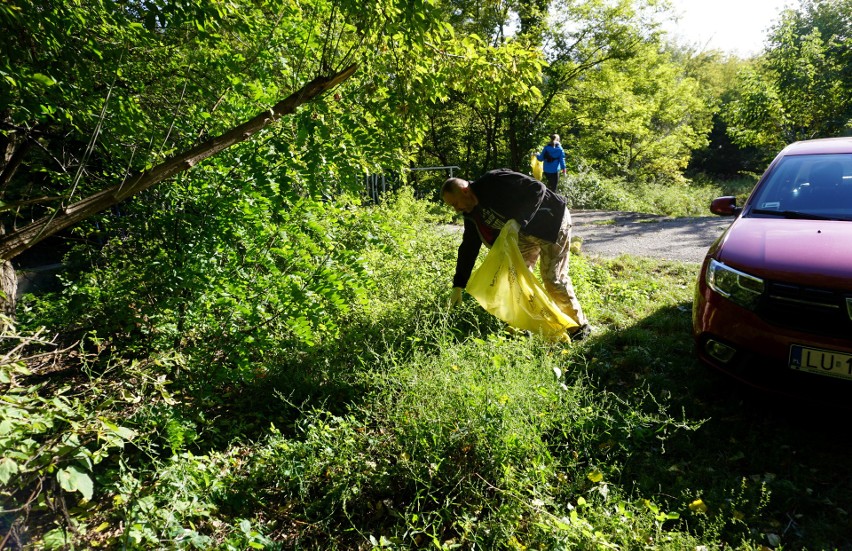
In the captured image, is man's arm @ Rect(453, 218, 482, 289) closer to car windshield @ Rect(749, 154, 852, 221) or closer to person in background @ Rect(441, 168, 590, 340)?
person in background @ Rect(441, 168, 590, 340)

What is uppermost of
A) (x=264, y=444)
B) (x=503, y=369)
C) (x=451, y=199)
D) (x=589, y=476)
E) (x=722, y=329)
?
(x=451, y=199)

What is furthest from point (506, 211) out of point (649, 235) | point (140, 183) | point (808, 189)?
point (649, 235)

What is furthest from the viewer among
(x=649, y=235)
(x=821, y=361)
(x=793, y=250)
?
(x=649, y=235)

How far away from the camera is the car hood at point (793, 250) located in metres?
2.62

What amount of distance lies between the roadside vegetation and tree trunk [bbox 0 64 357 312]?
0.02 m

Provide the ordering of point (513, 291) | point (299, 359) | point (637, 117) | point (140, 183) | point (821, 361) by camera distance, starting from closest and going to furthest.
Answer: point (140, 183), point (821, 361), point (299, 359), point (513, 291), point (637, 117)

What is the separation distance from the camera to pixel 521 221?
4105mm

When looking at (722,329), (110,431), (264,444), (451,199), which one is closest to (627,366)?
(722,329)

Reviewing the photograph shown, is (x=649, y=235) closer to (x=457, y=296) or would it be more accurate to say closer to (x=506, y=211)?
(x=506, y=211)

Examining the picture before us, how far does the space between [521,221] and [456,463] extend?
2.29 meters

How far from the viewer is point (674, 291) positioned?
5.49 metres

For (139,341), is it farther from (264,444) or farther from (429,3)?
(429,3)

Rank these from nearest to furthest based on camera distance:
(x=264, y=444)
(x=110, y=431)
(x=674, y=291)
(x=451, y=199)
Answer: (x=110, y=431)
(x=264, y=444)
(x=451, y=199)
(x=674, y=291)

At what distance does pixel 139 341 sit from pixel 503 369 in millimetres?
2781
